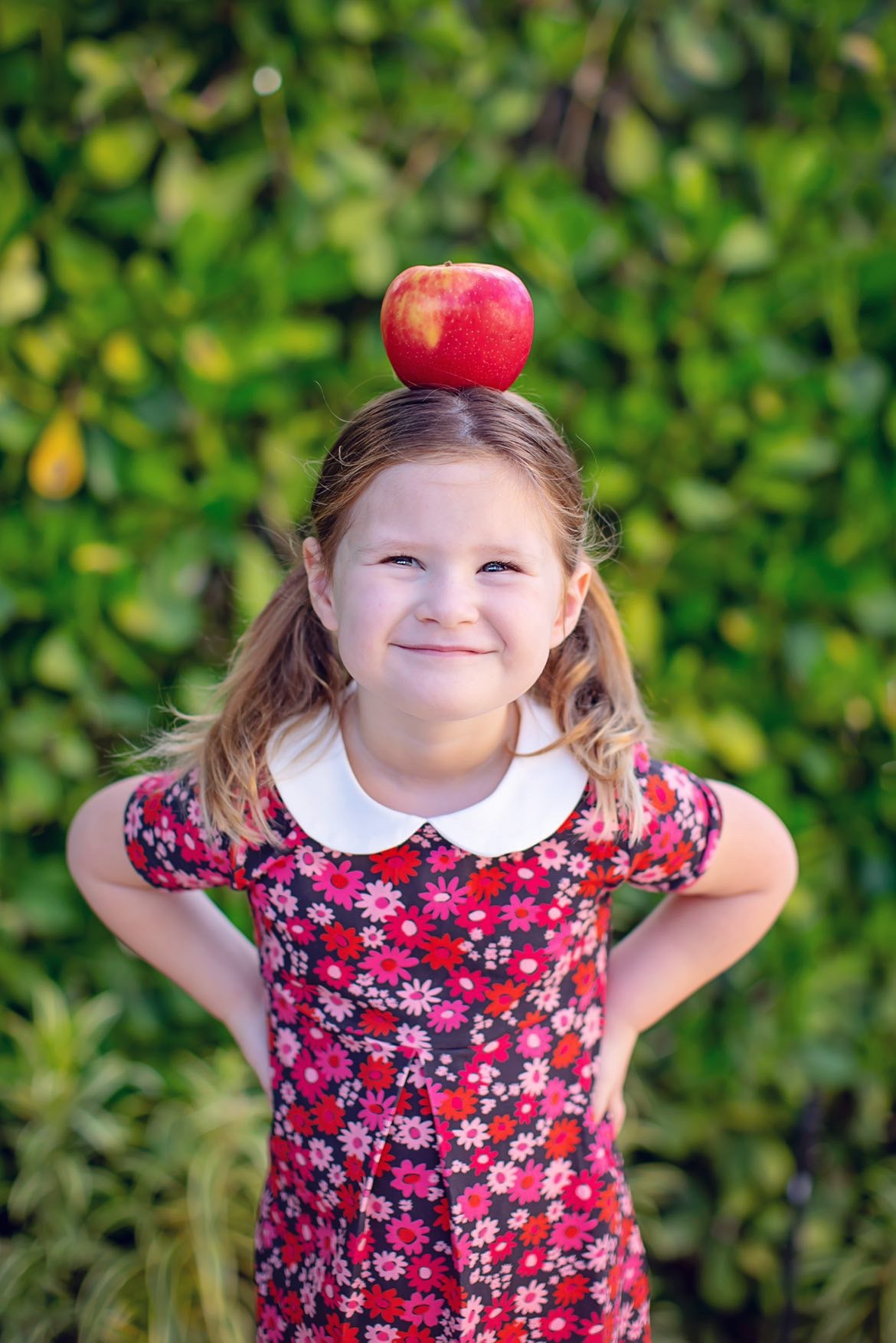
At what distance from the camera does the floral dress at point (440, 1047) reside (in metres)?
1.24

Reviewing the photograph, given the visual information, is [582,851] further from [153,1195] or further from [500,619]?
[153,1195]

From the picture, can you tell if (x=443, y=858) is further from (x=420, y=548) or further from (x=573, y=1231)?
(x=573, y=1231)

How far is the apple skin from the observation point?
1.08 metres

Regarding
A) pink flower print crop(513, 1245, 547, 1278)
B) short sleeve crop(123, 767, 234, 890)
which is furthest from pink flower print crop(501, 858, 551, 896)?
pink flower print crop(513, 1245, 547, 1278)

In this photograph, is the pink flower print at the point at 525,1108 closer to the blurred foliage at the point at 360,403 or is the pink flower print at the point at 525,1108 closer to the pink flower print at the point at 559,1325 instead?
the pink flower print at the point at 559,1325

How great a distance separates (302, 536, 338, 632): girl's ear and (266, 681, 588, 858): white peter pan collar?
16cm

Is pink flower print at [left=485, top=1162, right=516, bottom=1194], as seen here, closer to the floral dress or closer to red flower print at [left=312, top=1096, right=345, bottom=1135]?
the floral dress

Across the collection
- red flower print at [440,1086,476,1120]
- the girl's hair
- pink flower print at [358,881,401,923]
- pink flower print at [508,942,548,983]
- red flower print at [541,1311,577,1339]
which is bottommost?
red flower print at [541,1311,577,1339]

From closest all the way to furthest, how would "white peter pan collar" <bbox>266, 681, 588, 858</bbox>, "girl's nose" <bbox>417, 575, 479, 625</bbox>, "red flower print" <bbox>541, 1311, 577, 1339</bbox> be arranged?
"girl's nose" <bbox>417, 575, 479, 625</bbox> → "white peter pan collar" <bbox>266, 681, 588, 858</bbox> → "red flower print" <bbox>541, 1311, 577, 1339</bbox>

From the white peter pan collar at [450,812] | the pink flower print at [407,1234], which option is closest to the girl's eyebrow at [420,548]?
the white peter pan collar at [450,812]

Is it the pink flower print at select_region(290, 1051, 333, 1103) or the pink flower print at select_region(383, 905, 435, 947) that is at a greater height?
the pink flower print at select_region(383, 905, 435, 947)

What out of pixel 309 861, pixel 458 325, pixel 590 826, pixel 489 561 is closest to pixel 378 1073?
pixel 309 861

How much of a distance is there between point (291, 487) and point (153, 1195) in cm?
139

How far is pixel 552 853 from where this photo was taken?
125 centimetres
